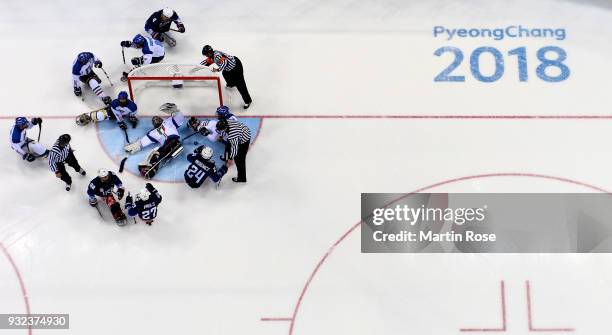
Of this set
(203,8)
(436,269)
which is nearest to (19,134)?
(203,8)

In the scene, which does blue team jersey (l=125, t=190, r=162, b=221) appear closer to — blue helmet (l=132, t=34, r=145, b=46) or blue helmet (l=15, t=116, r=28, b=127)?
blue helmet (l=15, t=116, r=28, b=127)

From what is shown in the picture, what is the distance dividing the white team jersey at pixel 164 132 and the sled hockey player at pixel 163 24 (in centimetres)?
140

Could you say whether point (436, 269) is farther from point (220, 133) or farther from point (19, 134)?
point (19, 134)

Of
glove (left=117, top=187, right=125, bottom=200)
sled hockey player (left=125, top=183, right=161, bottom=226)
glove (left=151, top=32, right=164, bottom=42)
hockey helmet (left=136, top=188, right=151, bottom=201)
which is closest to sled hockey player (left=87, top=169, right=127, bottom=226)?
glove (left=117, top=187, right=125, bottom=200)

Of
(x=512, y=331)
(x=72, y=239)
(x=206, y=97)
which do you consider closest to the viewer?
(x=512, y=331)

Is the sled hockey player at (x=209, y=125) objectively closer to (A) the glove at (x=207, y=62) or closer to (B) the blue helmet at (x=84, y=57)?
(A) the glove at (x=207, y=62)

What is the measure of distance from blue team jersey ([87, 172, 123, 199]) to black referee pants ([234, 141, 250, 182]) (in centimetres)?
132

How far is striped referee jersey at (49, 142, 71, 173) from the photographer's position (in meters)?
8.60

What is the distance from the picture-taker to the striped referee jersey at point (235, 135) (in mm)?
8711

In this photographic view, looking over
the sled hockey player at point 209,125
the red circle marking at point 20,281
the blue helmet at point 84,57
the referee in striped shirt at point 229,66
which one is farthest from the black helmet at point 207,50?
the red circle marking at point 20,281

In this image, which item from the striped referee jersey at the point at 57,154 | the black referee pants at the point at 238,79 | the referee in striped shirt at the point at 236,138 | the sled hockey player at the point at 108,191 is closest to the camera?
the sled hockey player at the point at 108,191

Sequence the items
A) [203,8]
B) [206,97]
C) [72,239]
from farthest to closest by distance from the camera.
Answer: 1. [203,8]
2. [206,97]
3. [72,239]

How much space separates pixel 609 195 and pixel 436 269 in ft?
7.27

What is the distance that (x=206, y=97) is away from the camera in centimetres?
991
